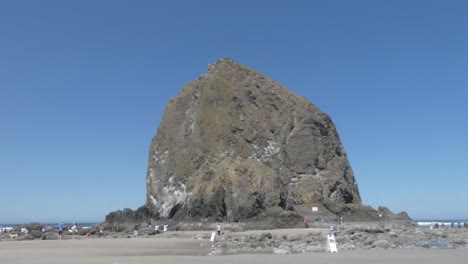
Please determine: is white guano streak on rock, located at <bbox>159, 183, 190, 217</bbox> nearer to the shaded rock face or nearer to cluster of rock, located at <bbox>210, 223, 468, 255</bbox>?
the shaded rock face

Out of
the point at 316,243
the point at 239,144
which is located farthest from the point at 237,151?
the point at 316,243

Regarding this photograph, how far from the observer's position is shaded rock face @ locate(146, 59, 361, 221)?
75250 millimetres

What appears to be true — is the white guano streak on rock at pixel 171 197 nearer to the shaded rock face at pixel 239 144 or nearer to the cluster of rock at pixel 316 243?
the shaded rock face at pixel 239 144

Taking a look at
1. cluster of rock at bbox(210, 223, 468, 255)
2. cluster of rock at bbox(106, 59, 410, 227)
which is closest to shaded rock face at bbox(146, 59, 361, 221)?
cluster of rock at bbox(106, 59, 410, 227)

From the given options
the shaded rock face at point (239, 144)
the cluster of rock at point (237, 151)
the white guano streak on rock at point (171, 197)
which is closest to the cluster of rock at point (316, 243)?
the cluster of rock at point (237, 151)

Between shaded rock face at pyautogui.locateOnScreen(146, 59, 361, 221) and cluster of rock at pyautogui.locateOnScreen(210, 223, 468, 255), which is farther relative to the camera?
shaded rock face at pyautogui.locateOnScreen(146, 59, 361, 221)

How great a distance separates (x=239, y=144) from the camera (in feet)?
267

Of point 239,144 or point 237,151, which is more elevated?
point 239,144

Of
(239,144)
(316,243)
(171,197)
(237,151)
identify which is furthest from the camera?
(239,144)

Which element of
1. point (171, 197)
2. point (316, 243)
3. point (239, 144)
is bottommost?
point (316, 243)

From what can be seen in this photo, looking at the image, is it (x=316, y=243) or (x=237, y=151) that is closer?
(x=316, y=243)

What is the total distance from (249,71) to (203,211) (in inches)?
1475

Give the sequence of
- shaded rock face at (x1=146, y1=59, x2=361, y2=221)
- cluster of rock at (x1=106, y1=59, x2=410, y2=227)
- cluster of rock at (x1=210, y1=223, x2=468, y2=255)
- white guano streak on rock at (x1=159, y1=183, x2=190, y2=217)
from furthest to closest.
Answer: white guano streak on rock at (x1=159, y1=183, x2=190, y2=217) < shaded rock face at (x1=146, y1=59, x2=361, y2=221) < cluster of rock at (x1=106, y1=59, x2=410, y2=227) < cluster of rock at (x1=210, y1=223, x2=468, y2=255)

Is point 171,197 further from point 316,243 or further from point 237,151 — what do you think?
point 316,243
